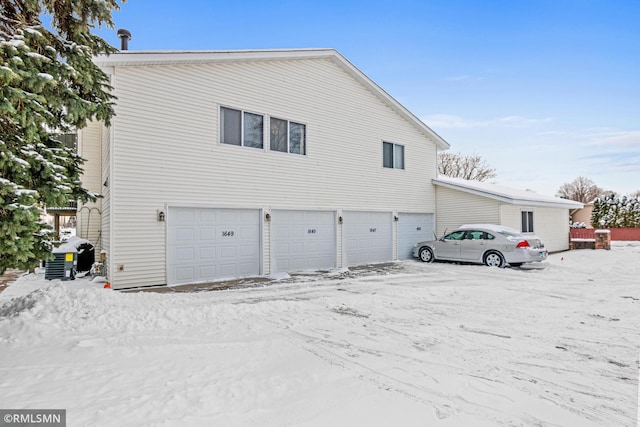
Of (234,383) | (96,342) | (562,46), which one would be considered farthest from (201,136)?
(562,46)

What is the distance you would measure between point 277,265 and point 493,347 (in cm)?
738

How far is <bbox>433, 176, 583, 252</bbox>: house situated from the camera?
14148 millimetres

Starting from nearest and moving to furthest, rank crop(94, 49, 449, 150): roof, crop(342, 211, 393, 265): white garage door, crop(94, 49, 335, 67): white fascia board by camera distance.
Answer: crop(94, 49, 335, 67): white fascia board
crop(94, 49, 449, 150): roof
crop(342, 211, 393, 265): white garage door

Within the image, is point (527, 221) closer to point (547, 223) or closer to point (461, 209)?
point (547, 223)

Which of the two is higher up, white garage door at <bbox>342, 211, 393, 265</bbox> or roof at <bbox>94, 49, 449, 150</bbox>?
roof at <bbox>94, 49, 449, 150</bbox>

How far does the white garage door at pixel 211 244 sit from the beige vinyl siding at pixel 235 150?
0.29 meters

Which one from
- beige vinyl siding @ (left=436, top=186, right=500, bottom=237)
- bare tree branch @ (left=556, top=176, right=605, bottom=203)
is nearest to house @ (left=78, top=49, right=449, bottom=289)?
beige vinyl siding @ (left=436, top=186, right=500, bottom=237)

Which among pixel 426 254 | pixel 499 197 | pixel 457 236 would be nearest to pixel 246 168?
pixel 426 254

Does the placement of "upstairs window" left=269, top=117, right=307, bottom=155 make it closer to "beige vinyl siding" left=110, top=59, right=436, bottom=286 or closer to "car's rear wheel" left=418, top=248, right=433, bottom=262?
"beige vinyl siding" left=110, top=59, right=436, bottom=286

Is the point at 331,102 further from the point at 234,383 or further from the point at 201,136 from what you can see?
the point at 234,383

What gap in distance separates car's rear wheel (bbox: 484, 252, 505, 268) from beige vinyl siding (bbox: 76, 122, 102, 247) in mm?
14172

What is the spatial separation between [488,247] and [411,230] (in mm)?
3608

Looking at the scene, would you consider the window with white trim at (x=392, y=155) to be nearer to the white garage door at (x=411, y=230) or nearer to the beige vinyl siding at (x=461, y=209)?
the white garage door at (x=411, y=230)

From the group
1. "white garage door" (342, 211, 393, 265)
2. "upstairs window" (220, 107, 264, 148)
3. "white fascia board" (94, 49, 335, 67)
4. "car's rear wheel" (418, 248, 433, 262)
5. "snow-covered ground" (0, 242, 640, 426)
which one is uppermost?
"white fascia board" (94, 49, 335, 67)
